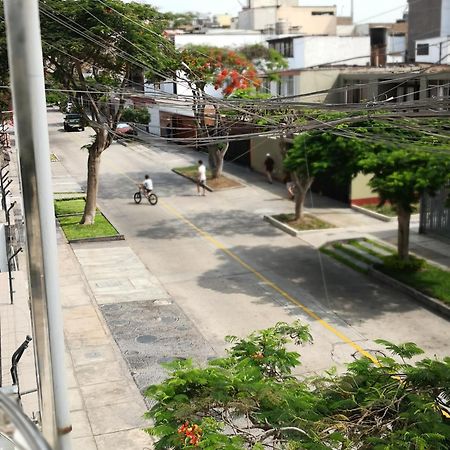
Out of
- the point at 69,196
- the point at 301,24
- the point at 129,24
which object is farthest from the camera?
the point at 301,24

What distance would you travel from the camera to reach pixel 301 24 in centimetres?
6712

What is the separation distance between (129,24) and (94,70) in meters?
3.21

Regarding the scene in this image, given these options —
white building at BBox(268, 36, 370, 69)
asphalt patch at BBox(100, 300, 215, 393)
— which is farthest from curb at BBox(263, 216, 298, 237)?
white building at BBox(268, 36, 370, 69)

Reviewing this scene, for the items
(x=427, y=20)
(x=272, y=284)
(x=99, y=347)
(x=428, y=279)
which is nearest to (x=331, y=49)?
(x=427, y=20)

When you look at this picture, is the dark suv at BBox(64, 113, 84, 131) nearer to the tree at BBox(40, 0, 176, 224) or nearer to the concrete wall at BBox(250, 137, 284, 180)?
the tree at BBox(40, 0, 176, 224)

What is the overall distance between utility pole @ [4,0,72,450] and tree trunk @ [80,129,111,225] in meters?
17.5

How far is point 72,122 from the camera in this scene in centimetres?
2109

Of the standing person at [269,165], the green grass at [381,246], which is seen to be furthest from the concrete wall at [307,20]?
the green grass at [381,246]

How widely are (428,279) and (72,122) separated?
36.6 feet

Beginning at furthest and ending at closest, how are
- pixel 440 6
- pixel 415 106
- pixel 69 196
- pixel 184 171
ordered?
pixel 440 6, pixel 184 171, pixel 69 196, pixel 415 106

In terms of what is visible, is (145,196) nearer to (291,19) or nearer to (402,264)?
(402,264)

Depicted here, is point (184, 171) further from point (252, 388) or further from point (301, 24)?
point (301, 24)

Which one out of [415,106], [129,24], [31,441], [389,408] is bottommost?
[389,408]

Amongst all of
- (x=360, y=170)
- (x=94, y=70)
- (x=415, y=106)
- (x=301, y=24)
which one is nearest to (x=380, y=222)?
(x=360, y=170)
